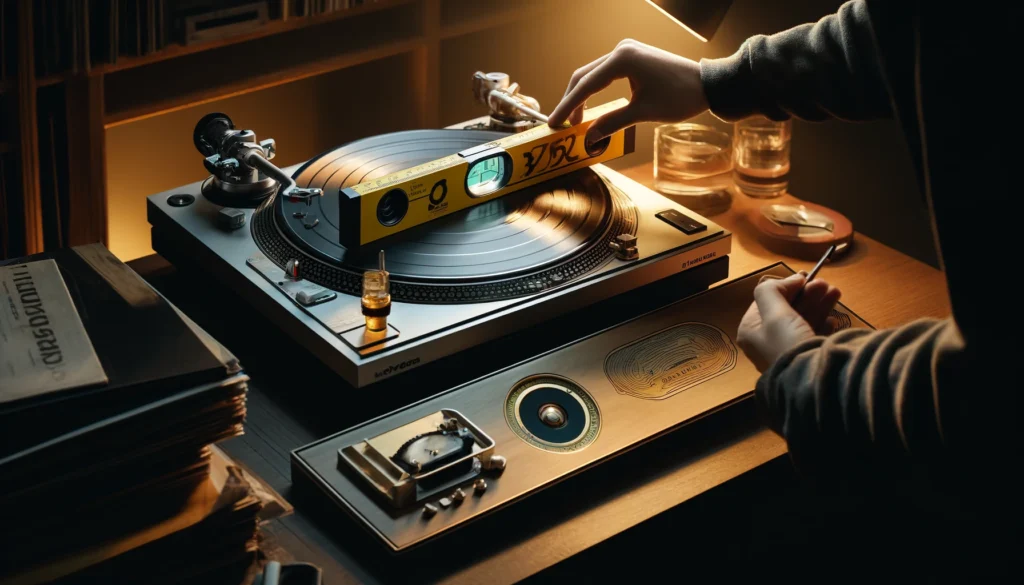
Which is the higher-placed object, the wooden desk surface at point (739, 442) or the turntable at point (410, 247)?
the turntable at point (410, 247)

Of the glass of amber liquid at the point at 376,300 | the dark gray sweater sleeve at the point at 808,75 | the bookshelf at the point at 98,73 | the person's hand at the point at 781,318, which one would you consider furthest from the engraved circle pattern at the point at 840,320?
the bookshelf at the point at 98,73

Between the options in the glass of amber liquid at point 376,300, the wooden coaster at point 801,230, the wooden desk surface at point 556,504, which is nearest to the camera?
the wooden desk surface at point 556,504

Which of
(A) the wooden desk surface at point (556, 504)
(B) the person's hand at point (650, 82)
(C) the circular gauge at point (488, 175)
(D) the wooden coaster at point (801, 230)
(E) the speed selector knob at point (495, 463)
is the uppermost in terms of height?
(B) the person's hand at point (650, 82)

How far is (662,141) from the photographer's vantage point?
170 cm

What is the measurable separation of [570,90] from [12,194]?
2.96ft

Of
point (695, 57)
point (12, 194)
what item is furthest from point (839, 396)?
point (12, 194)

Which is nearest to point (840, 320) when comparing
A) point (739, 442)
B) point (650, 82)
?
point (739, 442)

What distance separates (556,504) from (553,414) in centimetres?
10

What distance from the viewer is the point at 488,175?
1405mm

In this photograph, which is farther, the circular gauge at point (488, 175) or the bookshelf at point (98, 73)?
the bookshelf at point (98, 73)

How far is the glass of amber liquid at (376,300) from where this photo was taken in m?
1.15

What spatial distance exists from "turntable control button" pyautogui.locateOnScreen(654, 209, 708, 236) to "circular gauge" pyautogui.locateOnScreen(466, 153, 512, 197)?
0.20m

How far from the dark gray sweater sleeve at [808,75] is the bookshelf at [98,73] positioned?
0.84 metres

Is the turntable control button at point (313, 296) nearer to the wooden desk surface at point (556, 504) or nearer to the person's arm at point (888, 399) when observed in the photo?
the wooden desk surface at point (556, 504)
